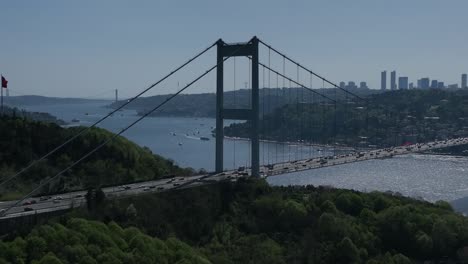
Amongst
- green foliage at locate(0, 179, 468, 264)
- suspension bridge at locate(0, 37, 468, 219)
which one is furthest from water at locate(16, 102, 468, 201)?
green foliage at locate(0, 179, 468, 264)

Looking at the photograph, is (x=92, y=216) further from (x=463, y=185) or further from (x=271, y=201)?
(x=463, y=185)

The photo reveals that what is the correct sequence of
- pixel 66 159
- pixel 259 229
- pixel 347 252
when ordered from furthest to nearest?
1. pixel 66 159
2. pixel 259 229
3. pixel 347 252

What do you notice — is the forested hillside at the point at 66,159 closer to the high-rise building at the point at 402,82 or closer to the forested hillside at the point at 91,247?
the forested hillside at the point at 91,247

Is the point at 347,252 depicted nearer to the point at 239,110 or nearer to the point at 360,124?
the point at 239,110

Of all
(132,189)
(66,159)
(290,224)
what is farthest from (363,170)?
(132,189)

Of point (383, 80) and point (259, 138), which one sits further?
point (383, 80)

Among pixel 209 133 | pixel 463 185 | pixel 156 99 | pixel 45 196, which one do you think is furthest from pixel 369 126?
pixel 156 99
